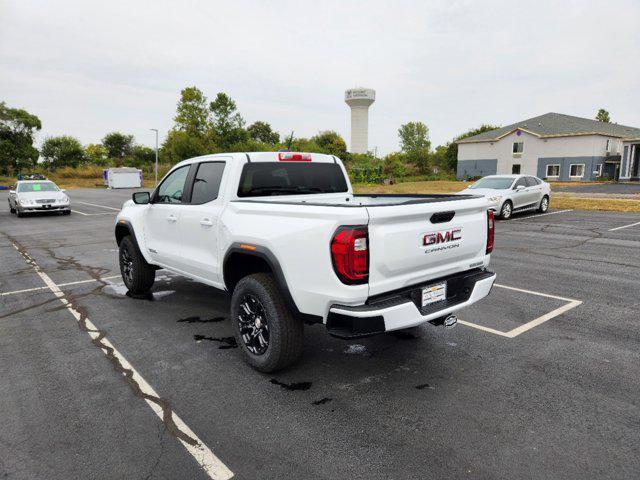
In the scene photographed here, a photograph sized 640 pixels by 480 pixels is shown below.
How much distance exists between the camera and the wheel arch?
3.38 m

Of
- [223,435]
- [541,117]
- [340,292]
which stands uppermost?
[541,117]

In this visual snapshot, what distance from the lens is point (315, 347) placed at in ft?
14.4

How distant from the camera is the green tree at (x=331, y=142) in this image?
7744cm

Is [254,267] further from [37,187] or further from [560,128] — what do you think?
[560,128]

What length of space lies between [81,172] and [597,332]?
76.3 m

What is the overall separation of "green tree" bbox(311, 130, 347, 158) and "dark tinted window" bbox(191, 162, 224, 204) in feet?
239

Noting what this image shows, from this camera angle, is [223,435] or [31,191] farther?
[31,191]

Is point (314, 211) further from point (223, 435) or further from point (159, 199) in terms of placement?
point (159, 199)

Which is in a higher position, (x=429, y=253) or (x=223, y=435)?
(x=429, y=253)

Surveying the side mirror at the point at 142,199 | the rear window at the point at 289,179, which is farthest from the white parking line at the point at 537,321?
the side mirror at the point at 142,199

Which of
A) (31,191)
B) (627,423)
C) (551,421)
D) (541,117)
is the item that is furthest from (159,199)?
(541,117)

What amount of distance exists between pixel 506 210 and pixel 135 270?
44.1ft

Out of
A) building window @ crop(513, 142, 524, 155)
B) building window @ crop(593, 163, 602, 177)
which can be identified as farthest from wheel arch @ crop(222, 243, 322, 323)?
building window @ crop(513, 142, 524, 155)

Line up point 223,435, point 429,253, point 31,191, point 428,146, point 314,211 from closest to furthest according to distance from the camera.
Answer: point 223,435 → point 314,211 → point 429,253 → point 31,191 → point 428,146
